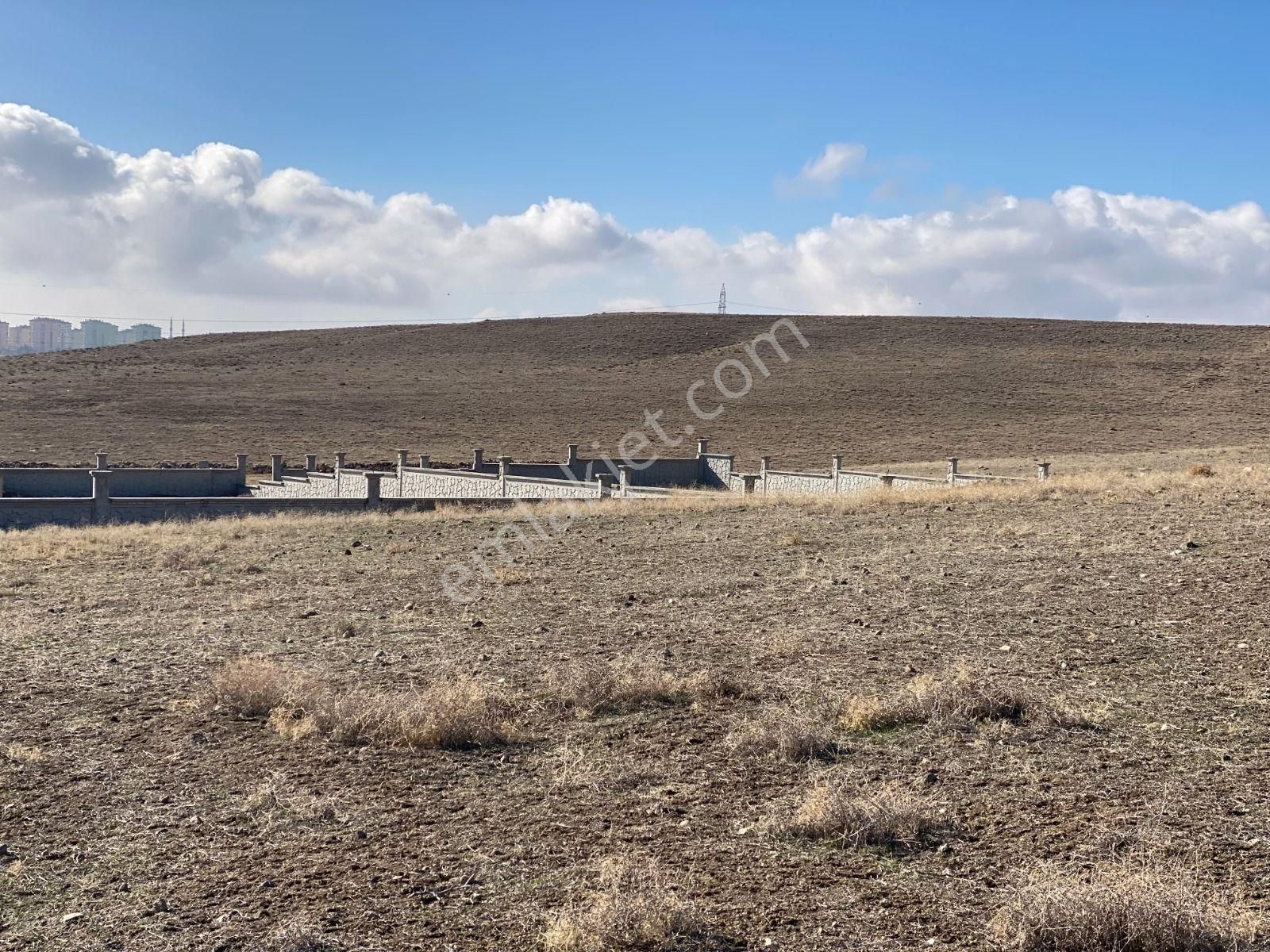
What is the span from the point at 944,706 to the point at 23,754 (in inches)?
240

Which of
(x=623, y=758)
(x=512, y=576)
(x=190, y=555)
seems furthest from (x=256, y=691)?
(x=190, y=555)

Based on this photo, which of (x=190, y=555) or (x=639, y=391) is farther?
(x=639, y=391)

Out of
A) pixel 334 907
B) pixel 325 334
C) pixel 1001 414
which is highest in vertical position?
pixel 325 334

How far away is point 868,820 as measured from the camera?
5.71 meters

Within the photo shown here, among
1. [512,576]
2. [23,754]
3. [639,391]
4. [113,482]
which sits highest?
[639,391]

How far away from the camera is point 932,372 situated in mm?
76312

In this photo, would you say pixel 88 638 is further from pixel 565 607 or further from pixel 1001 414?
pixel 1001 414

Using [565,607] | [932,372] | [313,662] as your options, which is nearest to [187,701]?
[313,662]

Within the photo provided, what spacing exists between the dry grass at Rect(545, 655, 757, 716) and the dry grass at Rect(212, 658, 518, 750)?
0.51 m

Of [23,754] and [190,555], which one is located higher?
[190,555]


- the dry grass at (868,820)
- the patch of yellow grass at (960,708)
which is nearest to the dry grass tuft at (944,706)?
the patch of yellow grass at (960,708)

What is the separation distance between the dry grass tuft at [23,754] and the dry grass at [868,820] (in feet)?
15.9

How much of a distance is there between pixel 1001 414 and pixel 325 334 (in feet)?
194

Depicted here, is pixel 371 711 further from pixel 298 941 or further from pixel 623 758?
pixel 298 941
